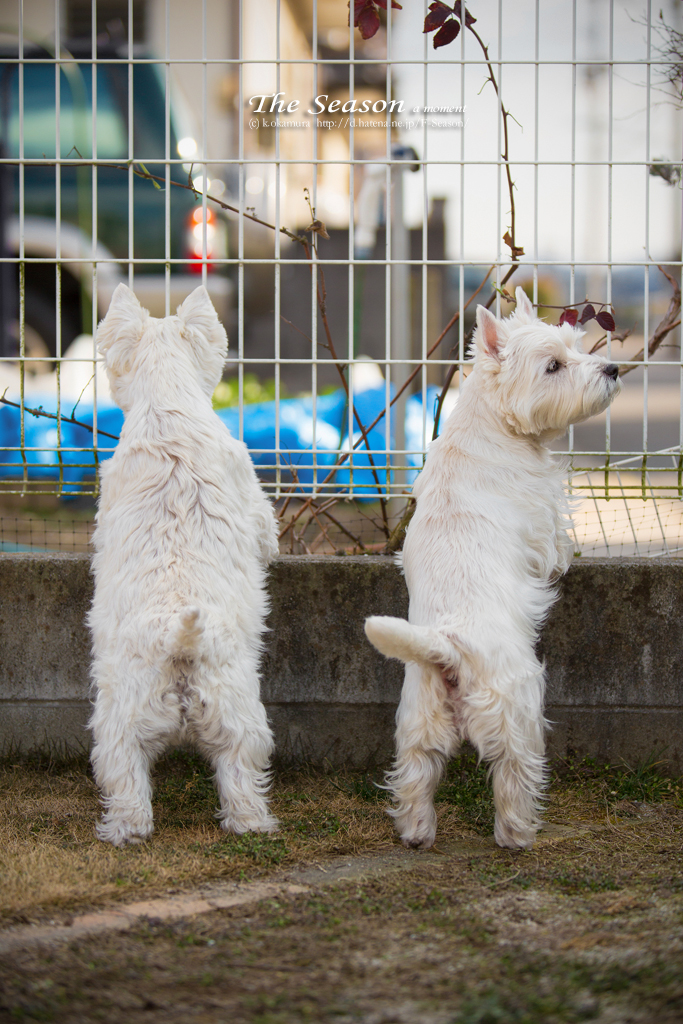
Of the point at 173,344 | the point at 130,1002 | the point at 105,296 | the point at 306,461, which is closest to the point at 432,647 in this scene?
the point at 130,1002

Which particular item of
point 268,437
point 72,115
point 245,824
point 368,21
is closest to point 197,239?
point 72,115

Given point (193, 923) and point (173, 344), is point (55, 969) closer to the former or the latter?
point (193, 923)

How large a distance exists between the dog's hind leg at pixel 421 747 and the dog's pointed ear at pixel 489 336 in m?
1.14

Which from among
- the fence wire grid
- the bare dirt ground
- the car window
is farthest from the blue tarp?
the car window

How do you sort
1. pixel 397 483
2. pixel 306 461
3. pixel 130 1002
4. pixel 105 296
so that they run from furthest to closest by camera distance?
1. pixel 105 296
2. pixel 306 461
3. pixel 397 483
4. pixel 130 1002

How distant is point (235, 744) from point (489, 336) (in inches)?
65.2

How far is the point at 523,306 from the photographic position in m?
3.31

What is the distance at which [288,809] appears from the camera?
3.42 m

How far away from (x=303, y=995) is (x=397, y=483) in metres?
2.48

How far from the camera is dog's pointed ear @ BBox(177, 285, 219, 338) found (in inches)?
136

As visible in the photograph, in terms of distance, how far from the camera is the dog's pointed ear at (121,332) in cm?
341

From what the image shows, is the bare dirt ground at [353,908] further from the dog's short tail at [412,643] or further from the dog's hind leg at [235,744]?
the dog's short tail at [412,643]

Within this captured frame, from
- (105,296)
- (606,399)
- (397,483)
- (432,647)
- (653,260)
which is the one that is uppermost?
(105,296)

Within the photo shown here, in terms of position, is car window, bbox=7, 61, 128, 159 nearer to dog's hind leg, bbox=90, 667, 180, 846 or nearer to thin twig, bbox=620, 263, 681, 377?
thin twig, bbox=620, 263, 681, 377
